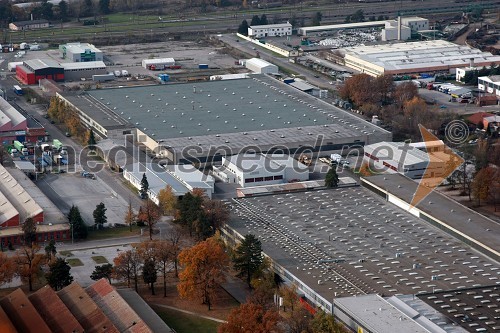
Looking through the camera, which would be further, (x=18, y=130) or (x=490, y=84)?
(x=490, y=84)

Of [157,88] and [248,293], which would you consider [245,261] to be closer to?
[248,293]

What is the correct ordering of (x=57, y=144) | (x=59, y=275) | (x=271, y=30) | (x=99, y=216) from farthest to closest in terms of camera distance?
(x=271, y=30) → (x=57, y=144) → (x=99, y=216) → (x=59, y=275)

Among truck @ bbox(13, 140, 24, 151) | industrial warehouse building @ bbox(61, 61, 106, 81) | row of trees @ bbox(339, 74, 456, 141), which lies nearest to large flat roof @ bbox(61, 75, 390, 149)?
row of trees @ bbox(339, 74, 456, 141)

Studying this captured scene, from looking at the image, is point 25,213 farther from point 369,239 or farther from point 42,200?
point 369,239

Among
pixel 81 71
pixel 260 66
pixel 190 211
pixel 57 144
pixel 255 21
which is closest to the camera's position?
pixel 190 211

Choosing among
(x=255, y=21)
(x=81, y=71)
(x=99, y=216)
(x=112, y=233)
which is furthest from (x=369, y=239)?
(x=255, y=21)

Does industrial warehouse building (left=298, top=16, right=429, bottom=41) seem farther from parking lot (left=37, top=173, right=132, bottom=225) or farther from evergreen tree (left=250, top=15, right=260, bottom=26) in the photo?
parking lot (left=37, top=173, right=132, bottom=225)
